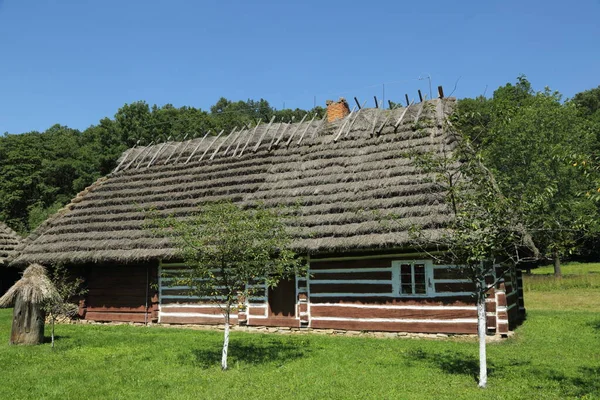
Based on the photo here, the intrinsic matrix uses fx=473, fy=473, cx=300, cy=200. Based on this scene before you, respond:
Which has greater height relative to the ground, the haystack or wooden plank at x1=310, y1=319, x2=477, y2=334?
the haystack

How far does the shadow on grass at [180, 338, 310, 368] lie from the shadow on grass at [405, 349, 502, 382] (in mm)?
2554

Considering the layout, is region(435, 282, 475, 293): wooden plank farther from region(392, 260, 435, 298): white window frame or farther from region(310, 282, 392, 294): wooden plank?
region(310, 282, 392, 294): wooden plank

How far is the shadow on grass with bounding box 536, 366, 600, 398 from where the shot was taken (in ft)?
24.2

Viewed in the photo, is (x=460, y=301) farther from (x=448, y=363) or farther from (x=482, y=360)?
(x=482, y=360)

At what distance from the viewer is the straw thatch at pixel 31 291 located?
1182cm

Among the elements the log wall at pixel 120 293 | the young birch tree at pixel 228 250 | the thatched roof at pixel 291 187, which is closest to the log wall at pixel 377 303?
the thatched roof at pixel 291 187

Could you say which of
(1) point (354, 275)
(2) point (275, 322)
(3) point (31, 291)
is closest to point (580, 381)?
(1) point (354, 275)

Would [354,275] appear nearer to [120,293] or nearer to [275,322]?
[275,322]

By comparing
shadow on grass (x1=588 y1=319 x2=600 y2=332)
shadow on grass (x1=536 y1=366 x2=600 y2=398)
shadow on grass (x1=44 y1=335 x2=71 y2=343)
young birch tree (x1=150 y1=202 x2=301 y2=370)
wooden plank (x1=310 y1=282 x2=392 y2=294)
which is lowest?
shadow on grass (x1=588 y1=319 x2=600 y2=332)

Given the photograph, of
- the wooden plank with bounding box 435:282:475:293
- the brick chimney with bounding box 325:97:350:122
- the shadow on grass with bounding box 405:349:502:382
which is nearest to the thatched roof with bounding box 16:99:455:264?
the brick chimney with bounding box 325:97:350:122

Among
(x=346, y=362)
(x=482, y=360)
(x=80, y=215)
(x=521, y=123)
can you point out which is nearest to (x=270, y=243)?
(x=346, y=362)

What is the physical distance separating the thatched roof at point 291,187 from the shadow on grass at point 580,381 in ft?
14.8

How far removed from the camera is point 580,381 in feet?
26.5

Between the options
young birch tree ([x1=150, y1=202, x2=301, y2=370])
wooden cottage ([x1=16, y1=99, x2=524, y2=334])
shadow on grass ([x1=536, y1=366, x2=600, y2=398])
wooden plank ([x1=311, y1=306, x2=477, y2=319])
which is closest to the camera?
shadow on grass ([x1=536, y1=366, x2=600, y2=398])
